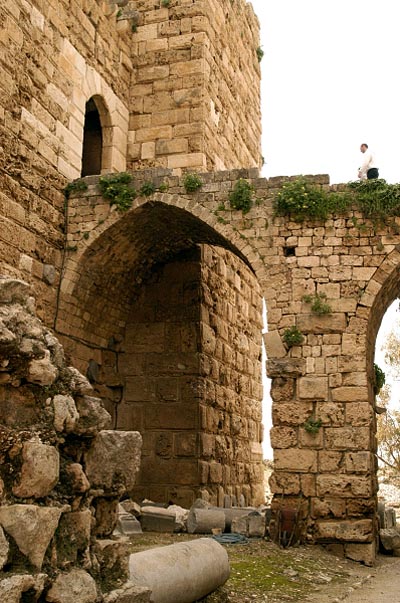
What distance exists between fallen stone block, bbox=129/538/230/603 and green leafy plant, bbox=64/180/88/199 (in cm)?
524

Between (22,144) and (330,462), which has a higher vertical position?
(22,144)

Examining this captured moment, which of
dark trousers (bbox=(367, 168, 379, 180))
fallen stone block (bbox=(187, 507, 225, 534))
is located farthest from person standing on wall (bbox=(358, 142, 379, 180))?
fallen stone block (bbox=(187, 507, 225, 534))

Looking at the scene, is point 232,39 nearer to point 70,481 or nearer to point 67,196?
point 67,196

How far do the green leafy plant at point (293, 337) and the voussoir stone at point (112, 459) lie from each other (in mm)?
4728

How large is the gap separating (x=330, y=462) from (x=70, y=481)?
5.10 meters

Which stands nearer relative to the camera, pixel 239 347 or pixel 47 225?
pixel 47 225

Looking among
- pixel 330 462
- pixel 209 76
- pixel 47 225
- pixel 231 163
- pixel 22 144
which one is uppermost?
pixel 209 76

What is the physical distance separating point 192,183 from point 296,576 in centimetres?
472

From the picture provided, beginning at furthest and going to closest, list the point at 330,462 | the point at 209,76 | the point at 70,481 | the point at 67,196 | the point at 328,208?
the point at 209,76 → the point at 67,196 → the point at 328,208 → the point at 330,462 → the point at 70,481

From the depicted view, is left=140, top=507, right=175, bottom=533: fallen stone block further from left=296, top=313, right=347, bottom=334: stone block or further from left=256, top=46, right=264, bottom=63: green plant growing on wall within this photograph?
left=256, top=46, right=264, bottom=63: green plant growing on wall

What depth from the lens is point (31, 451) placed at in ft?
9.07

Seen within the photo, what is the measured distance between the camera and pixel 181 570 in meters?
4.35

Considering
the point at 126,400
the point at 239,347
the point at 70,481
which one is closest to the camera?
the point at 70,481

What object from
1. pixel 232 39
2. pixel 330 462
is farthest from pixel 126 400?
pixel 232 39
